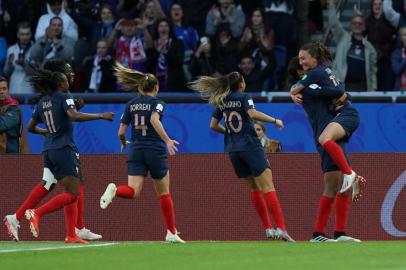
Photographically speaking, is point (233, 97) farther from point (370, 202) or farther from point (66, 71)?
point (370, 202)

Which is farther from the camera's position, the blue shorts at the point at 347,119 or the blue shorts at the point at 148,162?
the blue shorts at the point at 148,162

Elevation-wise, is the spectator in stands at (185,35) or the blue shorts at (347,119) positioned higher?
the spectator in stands at (185,35)

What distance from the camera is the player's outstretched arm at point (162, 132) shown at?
A: 1430 cm

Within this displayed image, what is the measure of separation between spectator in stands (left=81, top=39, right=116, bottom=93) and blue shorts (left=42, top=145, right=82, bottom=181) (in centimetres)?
578

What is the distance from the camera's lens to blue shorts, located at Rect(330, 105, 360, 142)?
14297 mm

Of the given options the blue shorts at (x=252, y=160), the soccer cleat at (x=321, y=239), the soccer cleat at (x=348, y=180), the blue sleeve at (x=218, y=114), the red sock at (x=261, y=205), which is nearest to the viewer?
the soccer cleat at (x=348, y=180)

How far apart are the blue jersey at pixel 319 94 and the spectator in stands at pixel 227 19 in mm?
6350

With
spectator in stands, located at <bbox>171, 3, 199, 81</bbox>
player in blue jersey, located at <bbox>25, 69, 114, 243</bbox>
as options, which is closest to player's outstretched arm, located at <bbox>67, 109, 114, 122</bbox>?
player in blue jersey, located at <bbox>25, 69, 114, 243</bbox>

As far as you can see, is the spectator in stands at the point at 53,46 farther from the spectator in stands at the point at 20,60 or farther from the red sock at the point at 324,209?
the red sock at the point at 324,209

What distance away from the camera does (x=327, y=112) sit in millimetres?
14508

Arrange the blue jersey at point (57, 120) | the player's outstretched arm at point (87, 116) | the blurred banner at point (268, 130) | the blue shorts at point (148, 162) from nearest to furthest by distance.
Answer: the player's outstretched arm at point (87, 116) → the blue jersey at point (57, 120) → the blue shorts at point (148, 162) → the blurred banner at point (268, 130)

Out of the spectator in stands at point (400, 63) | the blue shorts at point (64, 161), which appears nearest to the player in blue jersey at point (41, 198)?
the blue shorts at point (64, 161)

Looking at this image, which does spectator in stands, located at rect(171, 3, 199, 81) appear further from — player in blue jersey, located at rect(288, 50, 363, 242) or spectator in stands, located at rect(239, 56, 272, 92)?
player in blue jersey, located at rect(288, 50, 363, 242)

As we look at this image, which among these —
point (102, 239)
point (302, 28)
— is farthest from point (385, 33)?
point (102, 239)
